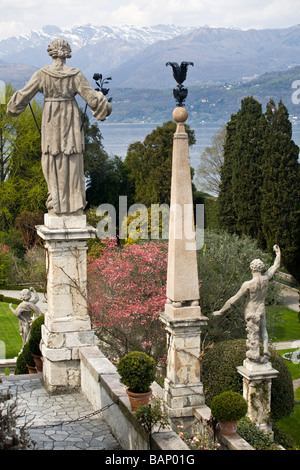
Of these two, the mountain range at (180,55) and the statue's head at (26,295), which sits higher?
the mountain range at (180,55)

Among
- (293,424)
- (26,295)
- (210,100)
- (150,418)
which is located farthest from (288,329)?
(210,100)

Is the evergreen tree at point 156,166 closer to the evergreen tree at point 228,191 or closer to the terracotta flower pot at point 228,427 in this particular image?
the evergreen tree at point 228,191

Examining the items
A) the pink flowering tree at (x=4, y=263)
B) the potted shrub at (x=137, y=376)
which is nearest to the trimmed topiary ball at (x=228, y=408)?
the potted shrub at (x=137, y=376)

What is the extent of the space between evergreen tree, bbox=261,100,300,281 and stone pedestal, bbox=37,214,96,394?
18.7 meters

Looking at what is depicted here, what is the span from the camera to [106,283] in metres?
16.6

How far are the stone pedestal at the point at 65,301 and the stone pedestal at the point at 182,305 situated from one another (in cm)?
113

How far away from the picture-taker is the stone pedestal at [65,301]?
315 inches

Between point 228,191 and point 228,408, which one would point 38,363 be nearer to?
point 228,408

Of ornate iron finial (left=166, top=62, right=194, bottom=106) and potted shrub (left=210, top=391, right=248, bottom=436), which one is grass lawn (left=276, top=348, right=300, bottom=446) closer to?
potted shrub (left=210, top=391, right=248, bottom=436)

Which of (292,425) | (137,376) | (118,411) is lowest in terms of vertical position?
(292,425)

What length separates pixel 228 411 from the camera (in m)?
6.50

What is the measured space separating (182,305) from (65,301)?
5.07ft

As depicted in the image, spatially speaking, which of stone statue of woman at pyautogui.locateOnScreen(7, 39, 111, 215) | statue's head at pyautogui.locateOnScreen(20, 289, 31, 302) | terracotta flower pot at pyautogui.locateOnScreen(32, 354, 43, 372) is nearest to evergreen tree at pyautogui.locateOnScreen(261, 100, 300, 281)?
statue's head at pyautogui.locateOnScreen(20, 289, 31, 302)
